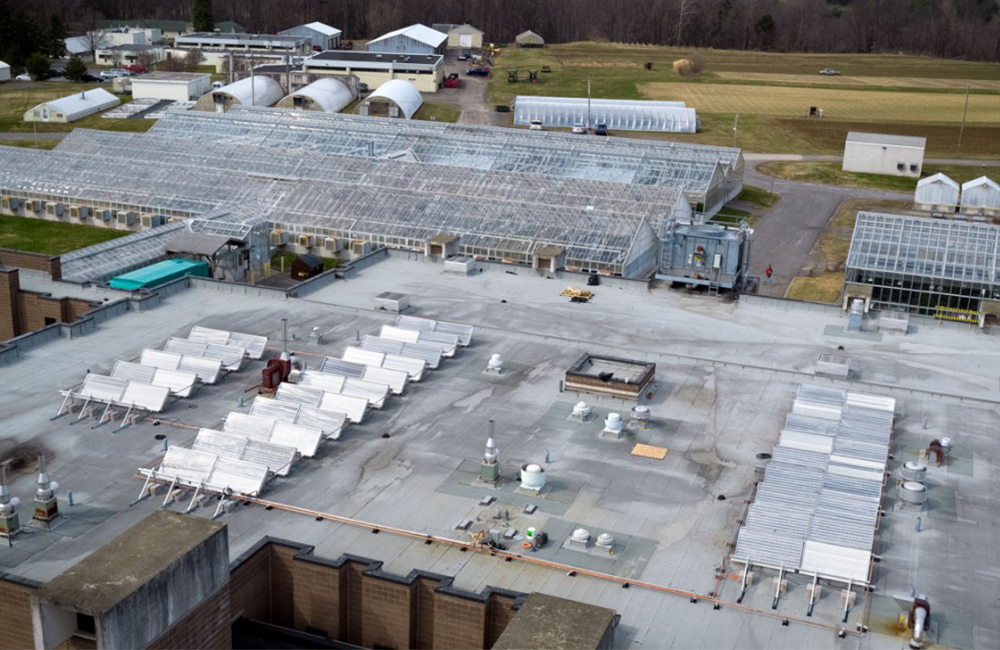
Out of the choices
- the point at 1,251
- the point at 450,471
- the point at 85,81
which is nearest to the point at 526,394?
the point at 450,471

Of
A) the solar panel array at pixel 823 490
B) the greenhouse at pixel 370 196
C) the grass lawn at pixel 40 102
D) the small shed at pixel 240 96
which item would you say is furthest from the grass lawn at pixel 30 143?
the solar panel array at pixel 823 490

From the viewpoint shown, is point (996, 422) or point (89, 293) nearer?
point (996, 422)

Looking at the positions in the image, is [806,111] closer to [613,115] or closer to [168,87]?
[613,115]

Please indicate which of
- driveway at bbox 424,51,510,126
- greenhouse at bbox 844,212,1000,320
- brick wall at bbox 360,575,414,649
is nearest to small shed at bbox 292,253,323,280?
greenhouse at bbox 844,212,1000,320

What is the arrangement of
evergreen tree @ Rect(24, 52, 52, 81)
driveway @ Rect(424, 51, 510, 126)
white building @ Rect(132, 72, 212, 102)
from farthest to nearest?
evergreen tree @ Rect(24, 52, 52, 81)
white building @ Rect(132, 72, 212, 102)
driveway @ Rect(424, 51, 510, 126)

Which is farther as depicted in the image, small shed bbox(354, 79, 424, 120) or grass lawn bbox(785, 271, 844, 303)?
small shed bbox(354, 79, 424, 120)

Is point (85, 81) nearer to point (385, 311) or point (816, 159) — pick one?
point (816, 159)

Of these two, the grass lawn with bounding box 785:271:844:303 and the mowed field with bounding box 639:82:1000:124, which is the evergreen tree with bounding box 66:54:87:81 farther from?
the grass lawn with bounding box 785:271:844:303
